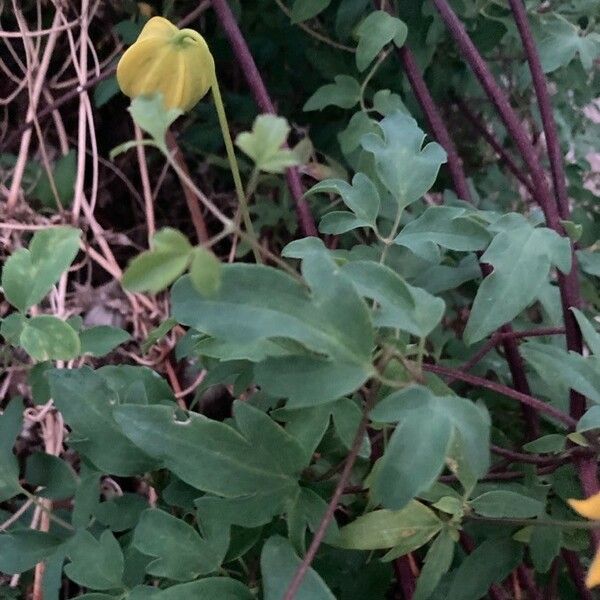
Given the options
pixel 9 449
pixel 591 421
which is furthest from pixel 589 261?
pixel 9 449

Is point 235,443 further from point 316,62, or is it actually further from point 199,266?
point 316,62

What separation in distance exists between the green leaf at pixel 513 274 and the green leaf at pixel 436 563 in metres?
0.11

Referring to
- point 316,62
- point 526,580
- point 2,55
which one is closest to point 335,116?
point 316,62

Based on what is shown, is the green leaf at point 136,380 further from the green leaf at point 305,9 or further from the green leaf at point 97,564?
the green leaf at point 305,9

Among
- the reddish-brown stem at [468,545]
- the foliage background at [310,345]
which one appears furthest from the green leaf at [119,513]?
the reddish-brown stem at [468,545]

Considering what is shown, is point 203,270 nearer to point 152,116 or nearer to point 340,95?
point 152,116

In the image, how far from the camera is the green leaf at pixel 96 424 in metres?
0.39

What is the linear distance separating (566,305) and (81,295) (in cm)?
50

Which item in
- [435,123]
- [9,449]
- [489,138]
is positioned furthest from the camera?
[489,138]

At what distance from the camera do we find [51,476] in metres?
0.45

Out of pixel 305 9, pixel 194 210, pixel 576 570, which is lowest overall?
pixel 576 570

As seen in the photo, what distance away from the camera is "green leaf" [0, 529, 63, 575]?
1.36 ft

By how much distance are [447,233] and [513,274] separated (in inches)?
1.9

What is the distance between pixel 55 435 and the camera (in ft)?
2.13
